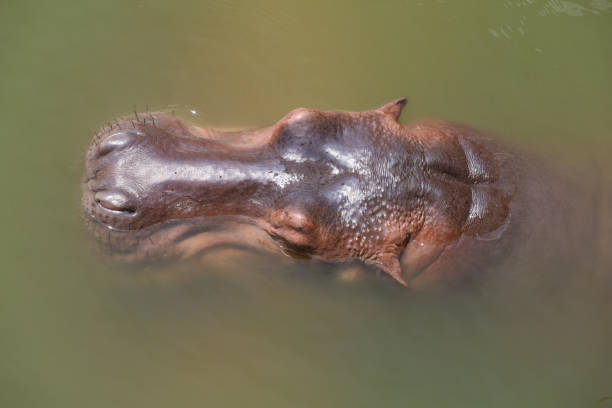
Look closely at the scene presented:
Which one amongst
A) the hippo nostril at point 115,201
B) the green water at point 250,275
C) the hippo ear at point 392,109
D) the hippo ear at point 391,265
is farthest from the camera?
the green water at point 250,275

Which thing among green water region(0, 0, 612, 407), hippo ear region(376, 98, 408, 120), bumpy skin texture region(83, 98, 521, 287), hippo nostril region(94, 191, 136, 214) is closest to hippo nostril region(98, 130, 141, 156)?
bumpy skin texture region(83, 98, 521, 287)

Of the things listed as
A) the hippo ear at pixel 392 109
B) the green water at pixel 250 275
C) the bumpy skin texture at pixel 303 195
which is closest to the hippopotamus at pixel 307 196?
the bumpy skin texture at pixel 303 195

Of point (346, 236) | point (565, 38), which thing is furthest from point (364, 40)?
point (346, 236)

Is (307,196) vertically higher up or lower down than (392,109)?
lower down

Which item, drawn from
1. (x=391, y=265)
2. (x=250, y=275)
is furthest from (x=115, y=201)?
(x=391, y=265)

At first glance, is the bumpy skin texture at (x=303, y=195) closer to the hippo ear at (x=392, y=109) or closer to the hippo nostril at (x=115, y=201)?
the hippo nostril at (x=115, y=201)

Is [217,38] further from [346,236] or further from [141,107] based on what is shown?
[346,236]

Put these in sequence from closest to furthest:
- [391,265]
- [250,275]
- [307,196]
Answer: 1. [307,196]
2. [391,265]
3. [250,275]

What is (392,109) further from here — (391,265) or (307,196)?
(391,265)
